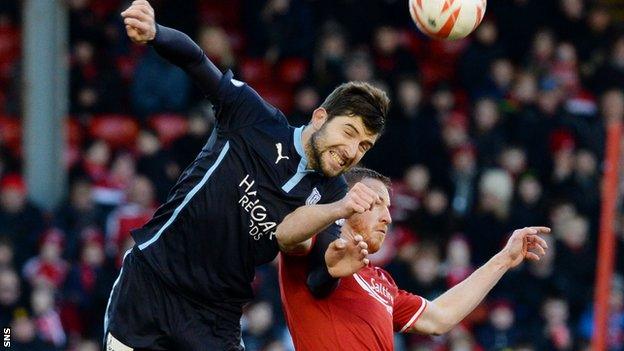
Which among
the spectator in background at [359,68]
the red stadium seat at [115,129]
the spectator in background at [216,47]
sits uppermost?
the spectator in background at [359,68]

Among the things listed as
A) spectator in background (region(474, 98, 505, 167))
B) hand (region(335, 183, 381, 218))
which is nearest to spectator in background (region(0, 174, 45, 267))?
spectator in background (region(474, 98, 505, 167))

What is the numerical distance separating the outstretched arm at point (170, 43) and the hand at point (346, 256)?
0.87 meters

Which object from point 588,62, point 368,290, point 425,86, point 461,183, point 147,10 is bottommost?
point 368,290

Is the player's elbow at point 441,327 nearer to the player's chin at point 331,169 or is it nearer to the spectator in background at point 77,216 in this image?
the player's chin at point 331,169

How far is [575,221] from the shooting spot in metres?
12.6

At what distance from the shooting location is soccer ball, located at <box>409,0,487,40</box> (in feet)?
22.8

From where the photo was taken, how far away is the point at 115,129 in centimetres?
1277

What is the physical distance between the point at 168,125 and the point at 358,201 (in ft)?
24.6

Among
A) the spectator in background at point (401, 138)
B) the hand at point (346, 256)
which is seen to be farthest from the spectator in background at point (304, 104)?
the hand at point (346, 256)

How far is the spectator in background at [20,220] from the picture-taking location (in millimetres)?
11469

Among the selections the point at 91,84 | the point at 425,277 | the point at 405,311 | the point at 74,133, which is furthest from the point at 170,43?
the point at 91,84

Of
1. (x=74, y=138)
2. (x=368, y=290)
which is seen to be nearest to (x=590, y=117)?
(x=74, y=138)

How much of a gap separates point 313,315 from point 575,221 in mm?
6667

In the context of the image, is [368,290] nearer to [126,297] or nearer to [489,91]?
[126,297]
